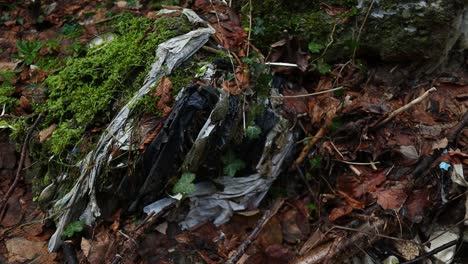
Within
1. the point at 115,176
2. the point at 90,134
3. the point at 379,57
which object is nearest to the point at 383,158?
the point at 379,57

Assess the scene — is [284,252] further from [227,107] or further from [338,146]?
[227,107]

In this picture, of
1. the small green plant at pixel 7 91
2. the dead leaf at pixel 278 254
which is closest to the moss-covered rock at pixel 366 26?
the dead leaf at pixel 278 254

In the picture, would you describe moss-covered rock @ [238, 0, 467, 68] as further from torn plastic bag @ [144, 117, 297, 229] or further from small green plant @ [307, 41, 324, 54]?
torn plastic bag @ [144, 117, 297, 229]

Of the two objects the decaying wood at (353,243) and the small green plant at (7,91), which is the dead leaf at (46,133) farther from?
the decaying wood at (353,243)

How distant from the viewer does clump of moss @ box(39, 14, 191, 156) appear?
8.89 feet

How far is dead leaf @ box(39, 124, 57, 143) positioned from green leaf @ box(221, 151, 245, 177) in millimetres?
1151

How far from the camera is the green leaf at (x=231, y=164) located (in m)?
2.57

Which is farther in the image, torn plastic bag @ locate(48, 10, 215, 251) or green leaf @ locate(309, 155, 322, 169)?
green leaf @ locate(309, 155, 322, 169)

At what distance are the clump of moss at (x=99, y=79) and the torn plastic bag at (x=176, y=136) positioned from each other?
43 centimetres

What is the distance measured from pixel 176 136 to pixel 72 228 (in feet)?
2.74

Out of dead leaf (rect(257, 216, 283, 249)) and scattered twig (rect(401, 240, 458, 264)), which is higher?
scattered twig (rect(401, 240, 458, 264))

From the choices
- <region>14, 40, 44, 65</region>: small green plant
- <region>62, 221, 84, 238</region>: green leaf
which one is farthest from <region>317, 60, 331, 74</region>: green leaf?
<region>14, 40, 44, 65</region>: small green plant

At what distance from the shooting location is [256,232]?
250cm

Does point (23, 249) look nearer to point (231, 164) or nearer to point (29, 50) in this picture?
point (231, 164)
